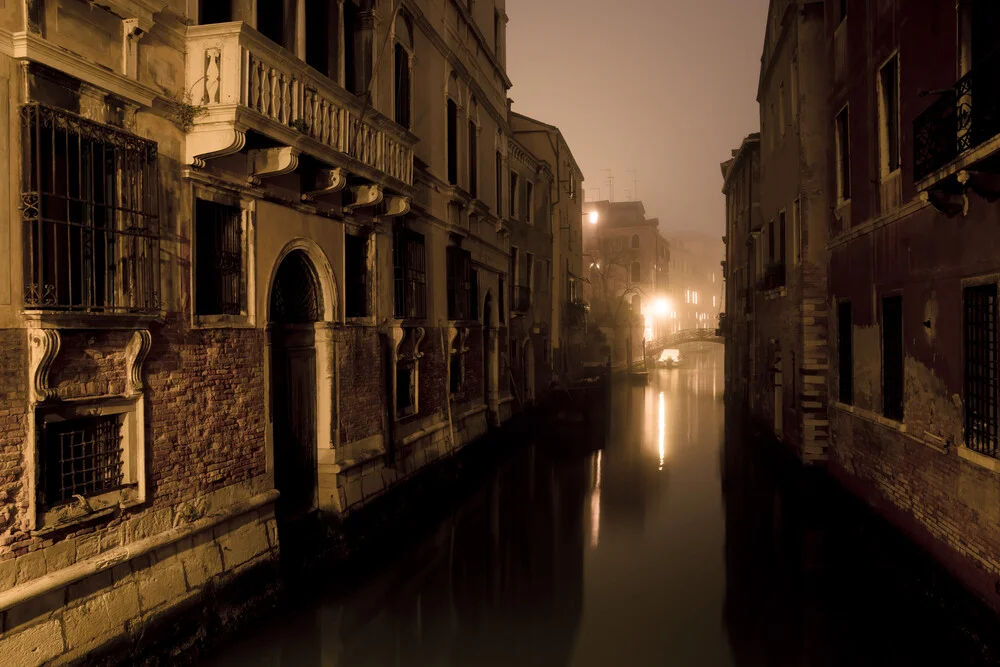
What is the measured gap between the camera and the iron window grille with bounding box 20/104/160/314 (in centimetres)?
479

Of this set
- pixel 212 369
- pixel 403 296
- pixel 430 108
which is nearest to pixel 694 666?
pixel 212 369

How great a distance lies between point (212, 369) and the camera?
21.9 feet

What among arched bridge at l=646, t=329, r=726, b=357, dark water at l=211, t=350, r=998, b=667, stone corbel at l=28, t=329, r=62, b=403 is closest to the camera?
stone corbel at l=28, t=329, r=62, b=403

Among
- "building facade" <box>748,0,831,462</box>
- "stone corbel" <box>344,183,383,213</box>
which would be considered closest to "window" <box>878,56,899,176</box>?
"building facade" <box>748,0,831,462</box>

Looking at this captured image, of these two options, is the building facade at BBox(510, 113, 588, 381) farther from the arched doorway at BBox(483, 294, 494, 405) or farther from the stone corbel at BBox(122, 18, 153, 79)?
the stone corbel at BBox(122, 18, 153, 79)

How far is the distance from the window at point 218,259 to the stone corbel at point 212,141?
1.54 ft

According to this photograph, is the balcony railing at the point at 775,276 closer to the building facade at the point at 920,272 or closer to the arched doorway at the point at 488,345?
the building facade at the point at 920,272

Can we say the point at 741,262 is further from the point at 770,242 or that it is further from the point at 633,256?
the point at 633,256

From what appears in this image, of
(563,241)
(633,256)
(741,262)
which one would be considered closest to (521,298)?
(741,262)

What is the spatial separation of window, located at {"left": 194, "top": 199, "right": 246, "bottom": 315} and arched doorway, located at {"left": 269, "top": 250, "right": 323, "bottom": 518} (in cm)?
103

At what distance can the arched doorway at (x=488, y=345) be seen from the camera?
17.0 meters

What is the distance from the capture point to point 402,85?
11531mm

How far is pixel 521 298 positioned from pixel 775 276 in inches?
341

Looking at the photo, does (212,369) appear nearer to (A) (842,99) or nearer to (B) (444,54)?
(B) (444,54)
